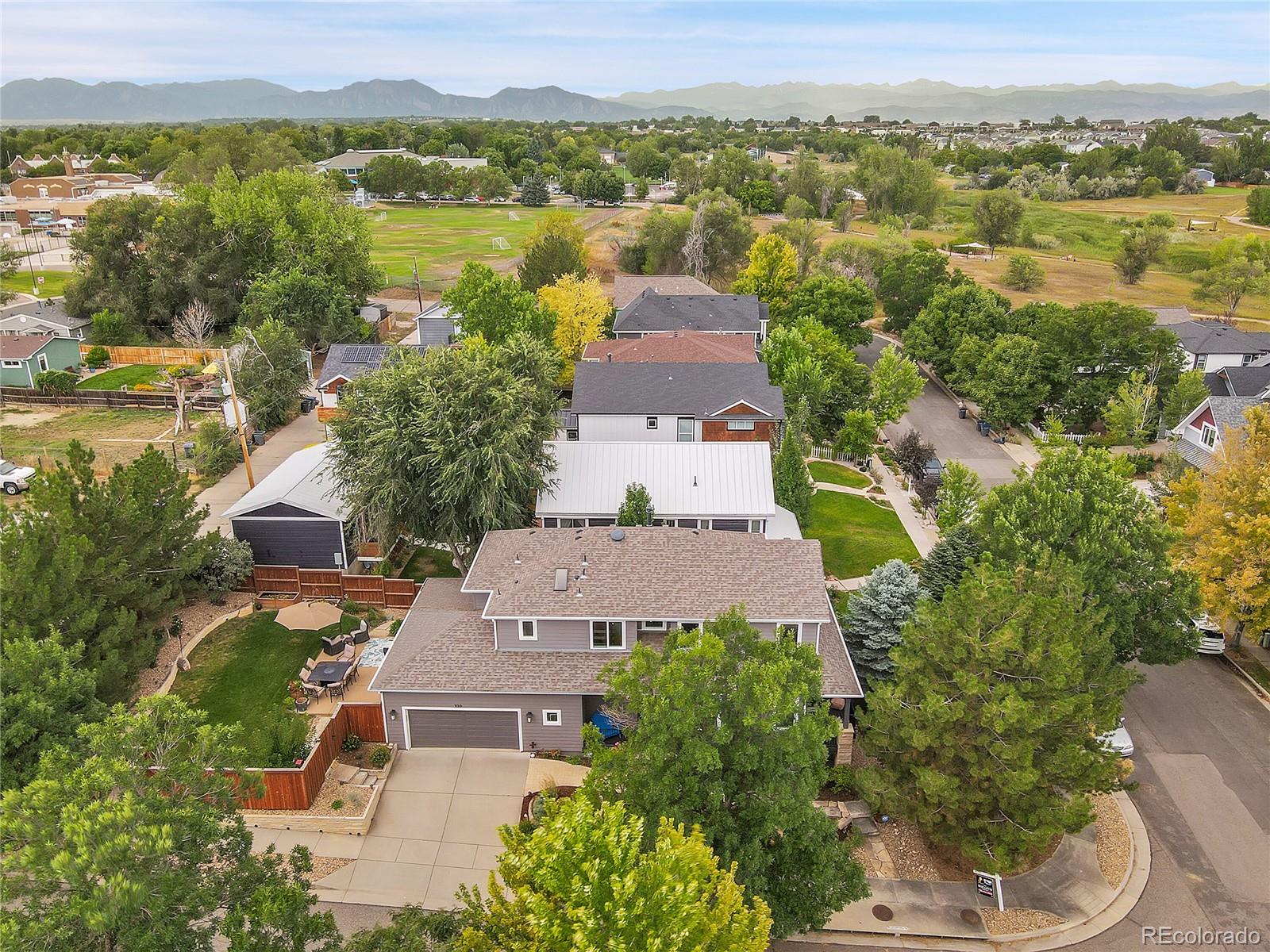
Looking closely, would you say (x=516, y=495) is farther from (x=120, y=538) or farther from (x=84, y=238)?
(x=84, y=238)

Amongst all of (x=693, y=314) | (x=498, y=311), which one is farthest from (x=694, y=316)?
(x=498, y=311)

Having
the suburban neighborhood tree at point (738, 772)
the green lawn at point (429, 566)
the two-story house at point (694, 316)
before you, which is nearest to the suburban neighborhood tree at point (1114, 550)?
the suburban neighborhood tree at point (738, 772)

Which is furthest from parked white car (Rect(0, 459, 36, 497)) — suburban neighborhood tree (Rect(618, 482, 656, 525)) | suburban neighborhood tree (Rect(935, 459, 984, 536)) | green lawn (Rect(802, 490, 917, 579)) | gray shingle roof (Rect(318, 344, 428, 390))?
suburban neighborhood tree (Rect(935, 459, 984, 536))

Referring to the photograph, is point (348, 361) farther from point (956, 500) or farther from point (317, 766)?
point (956, 500)

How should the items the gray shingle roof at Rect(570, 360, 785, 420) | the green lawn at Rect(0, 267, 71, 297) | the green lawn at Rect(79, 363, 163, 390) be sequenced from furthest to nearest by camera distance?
1. the green lawn at Rect(0, 267, 71, 297)
2. the green lawn at Rect(79, 363, 163, 390)
3. the gray shingle roof at Rect(570, 360, 785, 420)

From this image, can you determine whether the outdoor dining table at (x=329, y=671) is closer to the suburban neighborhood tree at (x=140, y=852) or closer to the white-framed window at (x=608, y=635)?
the white-framed window at (x=608, y=635)

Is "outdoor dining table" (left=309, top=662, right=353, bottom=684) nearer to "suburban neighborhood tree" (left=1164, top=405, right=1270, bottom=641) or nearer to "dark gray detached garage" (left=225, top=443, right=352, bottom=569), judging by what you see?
"dark gray detached garage" (left=225, top=443, right=352, bottom=569)
